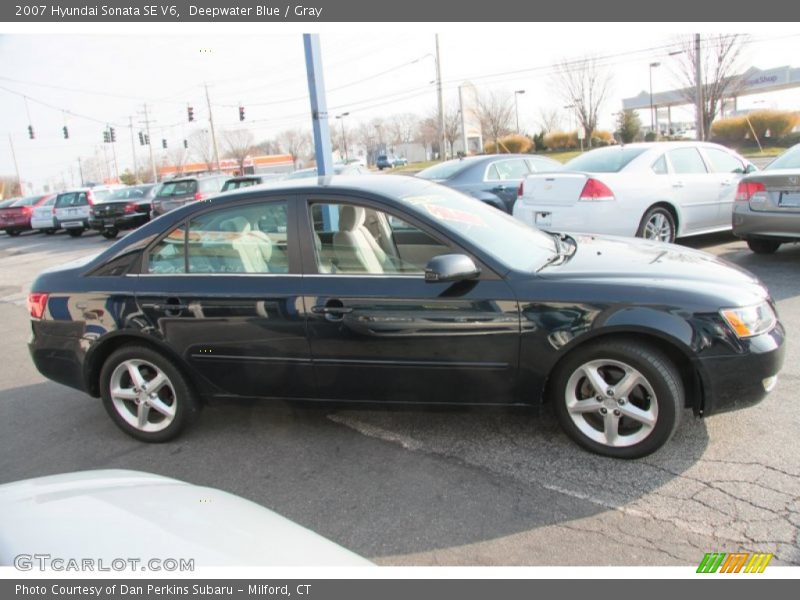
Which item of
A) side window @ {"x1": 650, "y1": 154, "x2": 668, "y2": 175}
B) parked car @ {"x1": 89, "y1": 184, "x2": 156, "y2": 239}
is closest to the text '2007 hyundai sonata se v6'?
side window @ {"x1": 650, "y1": 154, "x2": 668, "y2": 175}

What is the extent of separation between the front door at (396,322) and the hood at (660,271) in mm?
480

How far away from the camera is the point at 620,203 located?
295 inches

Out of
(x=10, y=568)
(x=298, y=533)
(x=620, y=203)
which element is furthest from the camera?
(x=620, y=203)

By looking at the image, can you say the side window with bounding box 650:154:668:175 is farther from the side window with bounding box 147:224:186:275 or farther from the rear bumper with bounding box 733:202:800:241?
the side window with bounding box 147:224:186:275

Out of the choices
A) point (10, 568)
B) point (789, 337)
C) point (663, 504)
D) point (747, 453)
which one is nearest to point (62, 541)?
point (10, 568)

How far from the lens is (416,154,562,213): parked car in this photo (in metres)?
10.2

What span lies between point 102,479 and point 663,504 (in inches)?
95.9

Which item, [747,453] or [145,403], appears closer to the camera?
[747,453]

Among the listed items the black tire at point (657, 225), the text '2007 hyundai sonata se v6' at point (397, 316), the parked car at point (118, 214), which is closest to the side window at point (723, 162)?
the black tire at point (657, 225)

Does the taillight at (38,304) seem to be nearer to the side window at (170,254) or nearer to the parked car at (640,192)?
the side window at (170,254)

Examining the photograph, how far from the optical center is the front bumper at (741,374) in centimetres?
307

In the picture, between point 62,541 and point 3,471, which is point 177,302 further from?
point 62,541

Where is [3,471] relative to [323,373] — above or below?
below

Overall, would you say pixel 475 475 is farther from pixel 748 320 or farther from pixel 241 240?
pixel 241 240
